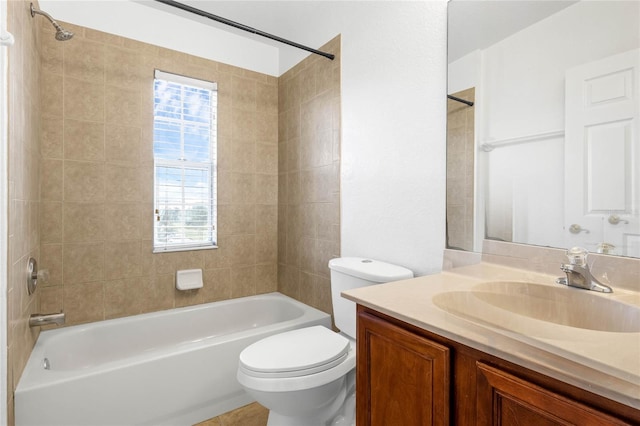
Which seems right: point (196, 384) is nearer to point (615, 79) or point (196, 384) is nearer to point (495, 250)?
point (495, 250)

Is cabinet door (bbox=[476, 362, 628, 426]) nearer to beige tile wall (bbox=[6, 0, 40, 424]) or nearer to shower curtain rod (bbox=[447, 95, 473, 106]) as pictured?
shower curtain rod (bbox=[447, 95, 473, 106])

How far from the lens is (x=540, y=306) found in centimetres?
101

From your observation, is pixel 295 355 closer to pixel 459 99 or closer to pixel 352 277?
pixel 352 277

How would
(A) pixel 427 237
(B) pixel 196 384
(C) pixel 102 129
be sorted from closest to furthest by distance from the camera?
(A) pixel 427 237 → (B) pixel 196 384 → (C) pixel 102 129

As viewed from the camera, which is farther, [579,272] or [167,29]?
[167,29]

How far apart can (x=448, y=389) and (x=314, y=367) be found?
2.37 ft

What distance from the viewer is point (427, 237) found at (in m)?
1.55

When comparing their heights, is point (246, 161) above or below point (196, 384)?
above

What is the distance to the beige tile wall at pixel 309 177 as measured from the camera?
2182mm

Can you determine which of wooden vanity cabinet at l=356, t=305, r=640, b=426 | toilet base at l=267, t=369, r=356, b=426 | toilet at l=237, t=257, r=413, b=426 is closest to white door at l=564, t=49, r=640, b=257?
wooden vanity cabinet at l=356, t=305, r=640, b=426

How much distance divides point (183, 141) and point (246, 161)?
19.2 inches

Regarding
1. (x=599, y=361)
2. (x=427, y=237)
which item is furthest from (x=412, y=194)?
(x=599, y=361)

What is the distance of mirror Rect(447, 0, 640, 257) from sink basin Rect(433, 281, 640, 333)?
18 cm

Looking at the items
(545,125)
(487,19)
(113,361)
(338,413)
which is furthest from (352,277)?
(113,361)
